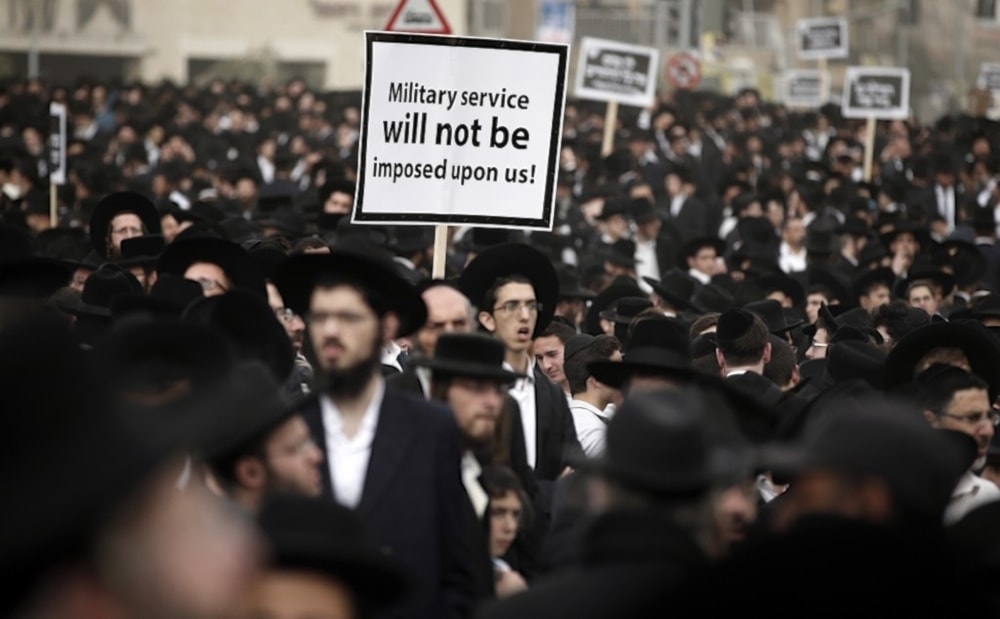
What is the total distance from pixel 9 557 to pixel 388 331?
421cm

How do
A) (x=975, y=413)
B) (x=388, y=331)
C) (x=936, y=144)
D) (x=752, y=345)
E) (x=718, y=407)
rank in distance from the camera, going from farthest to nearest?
(x=936, y=144) < (x=752, y=345) < (x=975, y=413) < (x=388, y=331) < (x=718, y=407)

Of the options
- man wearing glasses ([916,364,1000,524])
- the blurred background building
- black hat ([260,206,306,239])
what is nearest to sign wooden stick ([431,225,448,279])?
man wearing glasses ([916,364,1000,524])

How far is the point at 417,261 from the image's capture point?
15.5 meters

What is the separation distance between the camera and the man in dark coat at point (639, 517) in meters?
4.02

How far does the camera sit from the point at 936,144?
33.0 metres

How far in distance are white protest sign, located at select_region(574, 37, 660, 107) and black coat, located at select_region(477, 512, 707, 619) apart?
69.9 feet

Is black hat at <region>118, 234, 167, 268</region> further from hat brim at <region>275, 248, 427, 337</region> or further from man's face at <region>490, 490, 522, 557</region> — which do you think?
man's face at <region>490, 490, 522, 557</region>

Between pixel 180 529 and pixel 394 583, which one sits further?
pixel 394 583

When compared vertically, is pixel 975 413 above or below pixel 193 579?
below

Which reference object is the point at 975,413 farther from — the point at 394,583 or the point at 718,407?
the point at 394,583

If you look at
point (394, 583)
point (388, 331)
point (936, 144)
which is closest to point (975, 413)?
point (388, 331)

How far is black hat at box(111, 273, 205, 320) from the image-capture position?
8.02 m

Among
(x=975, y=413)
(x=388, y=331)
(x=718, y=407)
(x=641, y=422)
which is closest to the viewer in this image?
(x=641, y=422)

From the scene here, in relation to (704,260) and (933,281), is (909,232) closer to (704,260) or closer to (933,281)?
(704,260)
